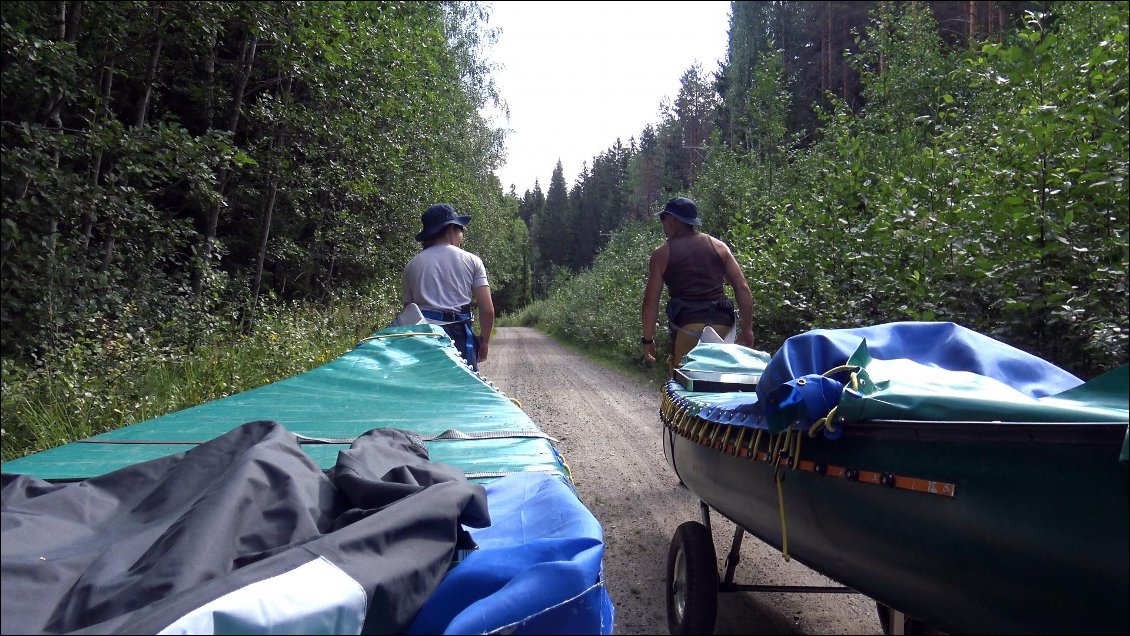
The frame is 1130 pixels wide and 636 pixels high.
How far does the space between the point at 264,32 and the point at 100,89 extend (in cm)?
222

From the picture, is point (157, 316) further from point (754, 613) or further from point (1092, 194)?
point (1092, 194)

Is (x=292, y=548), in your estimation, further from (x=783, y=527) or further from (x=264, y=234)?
(x=264, y=234)

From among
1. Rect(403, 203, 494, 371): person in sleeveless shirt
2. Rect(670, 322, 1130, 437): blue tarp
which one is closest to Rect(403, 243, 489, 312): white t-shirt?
Rect(403, 203, 494, 371): person in sleeveless shirt

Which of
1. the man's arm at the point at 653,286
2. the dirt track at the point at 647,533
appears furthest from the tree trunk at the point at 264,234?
the man's arm at the point at 653,286

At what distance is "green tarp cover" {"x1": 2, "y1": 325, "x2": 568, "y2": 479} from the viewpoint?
2736 mm

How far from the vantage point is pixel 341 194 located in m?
15.6

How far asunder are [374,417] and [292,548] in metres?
2.28

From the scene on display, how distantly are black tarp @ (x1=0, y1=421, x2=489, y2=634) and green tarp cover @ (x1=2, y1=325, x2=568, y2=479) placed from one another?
69cm

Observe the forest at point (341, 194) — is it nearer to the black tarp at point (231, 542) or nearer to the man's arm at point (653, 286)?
the man's arm at point (653, 286)

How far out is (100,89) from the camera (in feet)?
27.7

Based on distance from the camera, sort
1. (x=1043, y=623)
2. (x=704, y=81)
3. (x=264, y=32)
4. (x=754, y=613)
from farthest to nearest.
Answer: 1. (x=704, y=81)
2. (x=264, y=32)
3. (x=754, y=613)
4. (x=1043, y=623)

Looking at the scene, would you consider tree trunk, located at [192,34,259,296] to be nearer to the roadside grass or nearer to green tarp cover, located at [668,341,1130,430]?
the roadside grass

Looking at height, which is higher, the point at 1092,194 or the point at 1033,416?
the point at 1092,194

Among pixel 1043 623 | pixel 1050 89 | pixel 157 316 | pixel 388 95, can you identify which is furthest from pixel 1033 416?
Result: pixel 388 95
